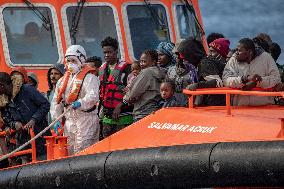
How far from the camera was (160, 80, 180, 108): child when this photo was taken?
870 centimetres

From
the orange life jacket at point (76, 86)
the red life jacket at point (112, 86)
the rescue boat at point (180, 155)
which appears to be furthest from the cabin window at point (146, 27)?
the rescue boat at point (180, 155)

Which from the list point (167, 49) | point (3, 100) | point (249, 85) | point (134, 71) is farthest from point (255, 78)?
point (3, 100)

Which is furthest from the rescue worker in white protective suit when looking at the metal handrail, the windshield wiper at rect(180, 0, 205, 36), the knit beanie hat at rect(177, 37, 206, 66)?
the windshield wiper at rect(180, 0, 205, 36)

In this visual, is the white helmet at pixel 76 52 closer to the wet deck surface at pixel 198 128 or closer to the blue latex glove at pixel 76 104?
the blue latex glove at pixel 76 104

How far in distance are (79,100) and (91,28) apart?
4155 millimetres

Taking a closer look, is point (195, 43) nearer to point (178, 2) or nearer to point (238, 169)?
point (238, 169)

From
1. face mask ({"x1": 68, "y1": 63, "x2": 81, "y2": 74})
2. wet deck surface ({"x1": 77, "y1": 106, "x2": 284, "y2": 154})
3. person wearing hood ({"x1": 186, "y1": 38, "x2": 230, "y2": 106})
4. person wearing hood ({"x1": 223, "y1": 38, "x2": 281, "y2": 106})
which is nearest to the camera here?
wet deck surface ({"x1": 77, "y1": 106, "x2": 284, "y2": 154})

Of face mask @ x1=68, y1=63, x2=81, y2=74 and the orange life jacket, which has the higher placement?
face mask @ x1=68, y1=63, x2=81, y2=74

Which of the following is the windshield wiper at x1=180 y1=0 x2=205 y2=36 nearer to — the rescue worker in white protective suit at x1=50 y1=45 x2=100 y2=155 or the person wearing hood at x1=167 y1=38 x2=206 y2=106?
the rescue worker in white protective suit at x1=50 y1=45 x2=100 y2=155

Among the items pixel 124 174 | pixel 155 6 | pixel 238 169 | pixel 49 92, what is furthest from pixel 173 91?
pixel 155 6

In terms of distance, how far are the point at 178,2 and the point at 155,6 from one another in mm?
421

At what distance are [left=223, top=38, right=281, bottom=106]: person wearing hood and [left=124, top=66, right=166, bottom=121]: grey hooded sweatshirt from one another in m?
0.88

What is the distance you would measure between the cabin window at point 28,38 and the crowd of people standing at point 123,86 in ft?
7.14

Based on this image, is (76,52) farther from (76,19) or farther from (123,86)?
(76,19)
